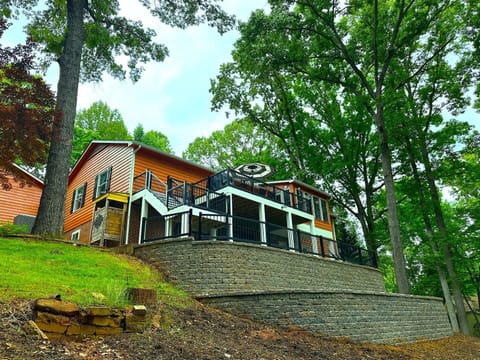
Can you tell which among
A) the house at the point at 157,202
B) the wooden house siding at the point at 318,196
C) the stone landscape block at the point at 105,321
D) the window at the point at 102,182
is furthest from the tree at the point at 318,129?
the stone landscape block at the point at 105,321

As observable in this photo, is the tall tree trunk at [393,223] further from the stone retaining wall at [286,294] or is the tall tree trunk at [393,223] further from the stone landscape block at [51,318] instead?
the stone landscape block at [51,318]

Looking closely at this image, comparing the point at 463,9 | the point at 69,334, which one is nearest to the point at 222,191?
the point at 69,334

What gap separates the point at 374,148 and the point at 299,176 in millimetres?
5789

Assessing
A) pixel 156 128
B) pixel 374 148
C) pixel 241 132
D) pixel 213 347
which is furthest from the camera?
pixel 156 128

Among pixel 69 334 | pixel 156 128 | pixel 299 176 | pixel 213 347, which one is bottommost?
pixel 213 347

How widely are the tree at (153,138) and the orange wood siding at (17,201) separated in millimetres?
19179

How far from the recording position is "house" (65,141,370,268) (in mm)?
13500

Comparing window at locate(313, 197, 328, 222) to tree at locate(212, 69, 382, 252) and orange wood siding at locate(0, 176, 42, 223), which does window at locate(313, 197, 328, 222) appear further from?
orange wood siding at locate(0, 176, 42, 223)

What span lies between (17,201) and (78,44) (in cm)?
989

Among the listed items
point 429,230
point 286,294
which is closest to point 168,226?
point 286,294

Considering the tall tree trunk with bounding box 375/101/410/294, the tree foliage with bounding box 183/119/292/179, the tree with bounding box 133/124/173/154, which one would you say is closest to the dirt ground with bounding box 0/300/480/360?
the tall tree trunk with bounding box 375/101/410/294

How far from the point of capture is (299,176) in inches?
1020

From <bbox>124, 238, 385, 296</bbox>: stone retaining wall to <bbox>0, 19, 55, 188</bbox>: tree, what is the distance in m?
4.32

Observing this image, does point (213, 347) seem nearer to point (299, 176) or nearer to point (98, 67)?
point (98, 67)
